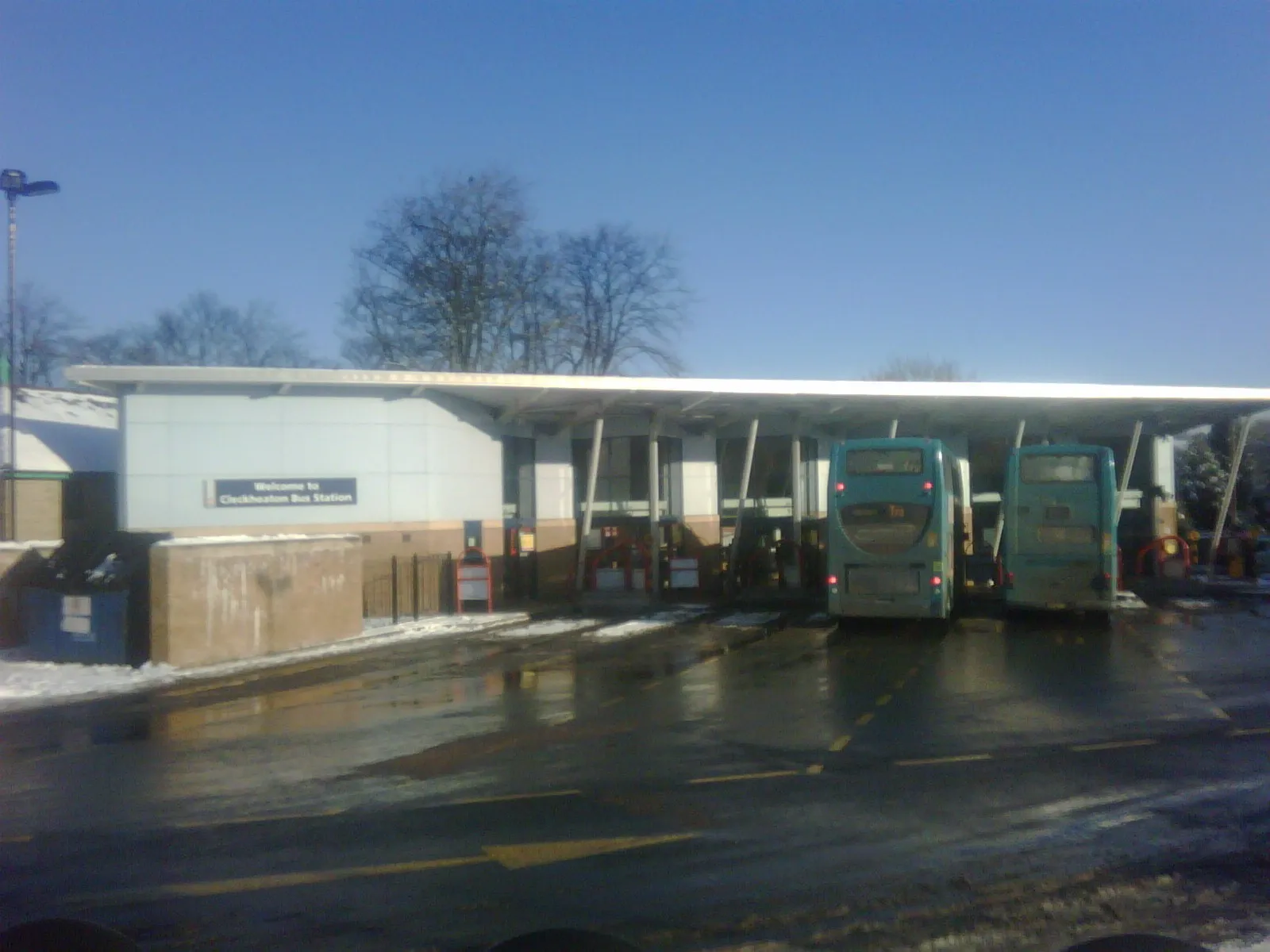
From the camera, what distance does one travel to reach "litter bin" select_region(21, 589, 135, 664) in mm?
17953

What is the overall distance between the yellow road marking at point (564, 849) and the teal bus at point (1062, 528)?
16.9m

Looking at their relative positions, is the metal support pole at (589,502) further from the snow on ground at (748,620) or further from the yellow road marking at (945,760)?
the yellow road marking at (945,760)

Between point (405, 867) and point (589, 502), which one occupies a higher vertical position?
point (589, 502)

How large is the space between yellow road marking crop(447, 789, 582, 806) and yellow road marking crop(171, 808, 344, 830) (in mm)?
965

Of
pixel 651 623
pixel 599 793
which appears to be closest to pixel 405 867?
pixel 599 793

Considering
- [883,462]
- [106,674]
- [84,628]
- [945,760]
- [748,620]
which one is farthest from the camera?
[748,620]

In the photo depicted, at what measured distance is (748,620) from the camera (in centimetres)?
2462

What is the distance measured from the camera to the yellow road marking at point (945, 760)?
10172mm

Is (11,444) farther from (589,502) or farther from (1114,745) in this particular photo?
(1114,745)

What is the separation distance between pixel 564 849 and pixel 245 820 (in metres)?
2.68

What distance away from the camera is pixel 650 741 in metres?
11.4

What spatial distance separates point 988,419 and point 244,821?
3109 centimetres

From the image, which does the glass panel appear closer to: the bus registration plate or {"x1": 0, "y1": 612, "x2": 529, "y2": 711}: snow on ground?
the bus registration plate

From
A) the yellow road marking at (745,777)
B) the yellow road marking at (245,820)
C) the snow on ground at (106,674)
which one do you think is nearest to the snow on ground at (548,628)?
the snow on ground at (106,674)
